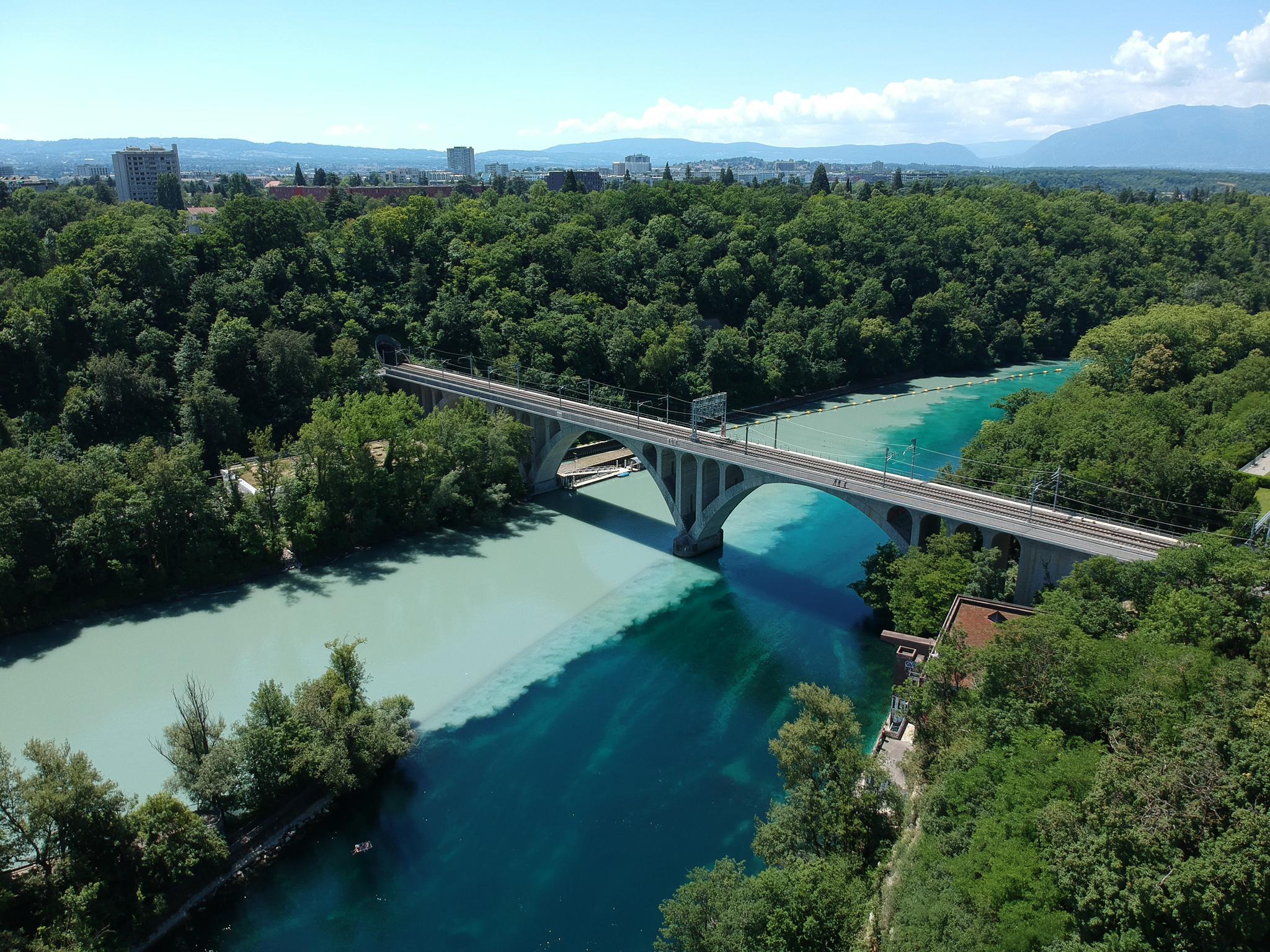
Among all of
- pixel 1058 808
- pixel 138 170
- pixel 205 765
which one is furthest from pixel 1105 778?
pixel 138 170

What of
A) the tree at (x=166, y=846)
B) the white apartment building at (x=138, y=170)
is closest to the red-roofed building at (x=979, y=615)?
the tree at (x=166, y=846)

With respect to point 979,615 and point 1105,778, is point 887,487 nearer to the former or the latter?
point 979,615

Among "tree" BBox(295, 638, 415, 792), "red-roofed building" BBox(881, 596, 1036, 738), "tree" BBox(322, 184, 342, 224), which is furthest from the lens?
"tree" BBox(322, 184, 342, 224)

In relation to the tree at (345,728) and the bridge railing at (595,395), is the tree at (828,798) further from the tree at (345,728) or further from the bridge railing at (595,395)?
the bridge railing at (595,395)

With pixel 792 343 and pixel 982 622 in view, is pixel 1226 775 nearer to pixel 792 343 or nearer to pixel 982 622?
pixel 982 622

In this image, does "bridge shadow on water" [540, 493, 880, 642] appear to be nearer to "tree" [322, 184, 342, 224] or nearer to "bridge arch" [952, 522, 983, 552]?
"bridge arch" [952, 522, 983, 552]

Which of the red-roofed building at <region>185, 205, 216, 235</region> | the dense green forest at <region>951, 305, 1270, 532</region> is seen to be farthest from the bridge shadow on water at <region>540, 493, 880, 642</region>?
the red-roofed building at <region>185, 205, 216, 235</region>

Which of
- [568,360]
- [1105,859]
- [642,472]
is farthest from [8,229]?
[1105,859]
